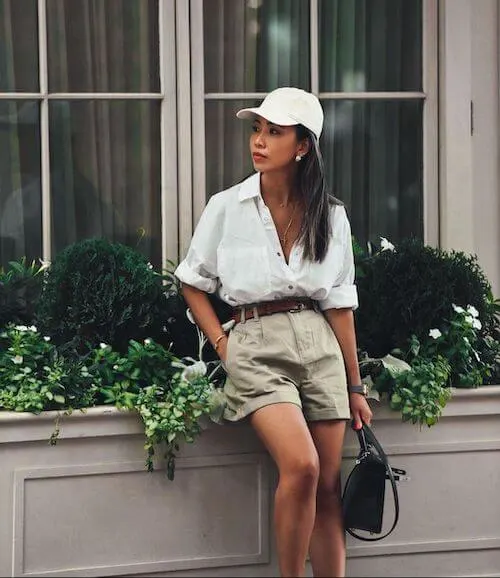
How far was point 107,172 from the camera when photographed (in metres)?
4.36

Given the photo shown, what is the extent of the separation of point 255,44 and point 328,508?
6.29ft

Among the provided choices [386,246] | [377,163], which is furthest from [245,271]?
[377,163]

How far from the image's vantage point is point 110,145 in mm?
4348

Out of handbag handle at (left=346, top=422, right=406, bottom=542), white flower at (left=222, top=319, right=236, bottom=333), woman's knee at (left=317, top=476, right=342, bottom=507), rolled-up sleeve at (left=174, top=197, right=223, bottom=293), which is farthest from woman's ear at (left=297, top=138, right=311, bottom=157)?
woman's knee at (left=317, top=476, right=342, bottom=507)

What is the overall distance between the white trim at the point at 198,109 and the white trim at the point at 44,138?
1.91 feet

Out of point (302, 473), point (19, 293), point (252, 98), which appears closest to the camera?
point (302, 473)

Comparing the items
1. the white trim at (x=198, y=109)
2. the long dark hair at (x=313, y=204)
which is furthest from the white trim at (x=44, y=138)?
the long dark hair at (x=313, y=204)

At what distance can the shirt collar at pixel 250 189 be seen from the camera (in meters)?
3.73

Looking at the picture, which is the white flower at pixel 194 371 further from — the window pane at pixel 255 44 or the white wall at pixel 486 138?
the white wall at pixel 486 138

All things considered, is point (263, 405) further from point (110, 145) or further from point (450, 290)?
point (110, 145)

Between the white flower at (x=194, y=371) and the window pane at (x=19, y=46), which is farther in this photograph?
the window pane at (x=19, y=46)

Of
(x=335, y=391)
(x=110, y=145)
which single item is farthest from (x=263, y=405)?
(x=110, y=145)

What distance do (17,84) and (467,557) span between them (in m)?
2.53

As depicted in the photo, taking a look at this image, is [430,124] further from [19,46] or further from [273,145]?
[19,46]
